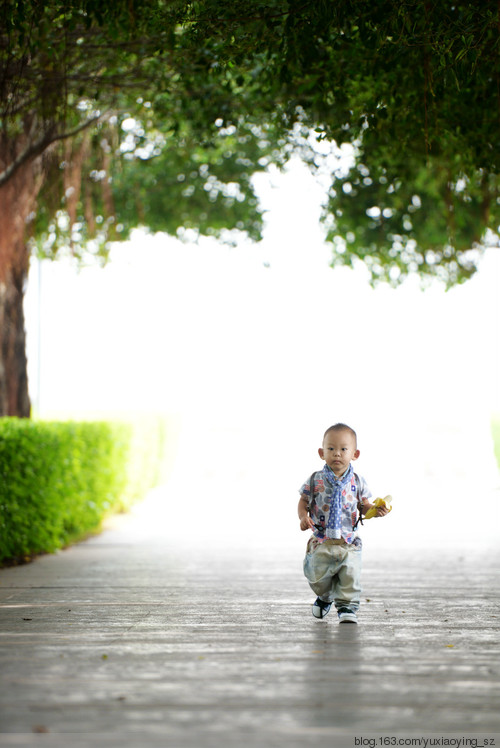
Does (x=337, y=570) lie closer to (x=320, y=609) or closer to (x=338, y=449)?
(x=320, y=609)

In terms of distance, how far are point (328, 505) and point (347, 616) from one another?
0.68 meters

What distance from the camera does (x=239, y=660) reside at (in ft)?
15.7

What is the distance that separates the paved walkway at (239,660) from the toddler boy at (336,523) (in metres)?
0.18

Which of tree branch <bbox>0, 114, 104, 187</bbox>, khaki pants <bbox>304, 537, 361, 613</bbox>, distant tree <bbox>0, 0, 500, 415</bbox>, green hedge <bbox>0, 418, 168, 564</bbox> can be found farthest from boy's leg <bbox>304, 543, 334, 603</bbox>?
tree branch <bbox>0, 114, 104, 187</bbox>

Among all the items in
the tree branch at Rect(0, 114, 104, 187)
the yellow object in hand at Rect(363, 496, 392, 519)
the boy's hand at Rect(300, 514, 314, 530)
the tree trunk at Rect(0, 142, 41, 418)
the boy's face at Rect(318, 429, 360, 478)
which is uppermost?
the tree branch at Rect(0, 114, 104, 187)

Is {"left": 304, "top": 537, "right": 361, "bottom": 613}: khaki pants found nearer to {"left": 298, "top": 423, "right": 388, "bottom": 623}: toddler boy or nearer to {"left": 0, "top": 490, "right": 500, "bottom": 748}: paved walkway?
{"left": 298, "top": 423, "right": 388, "bottom": 623}: toddler boy

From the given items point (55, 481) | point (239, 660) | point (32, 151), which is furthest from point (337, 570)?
point (32, 151)

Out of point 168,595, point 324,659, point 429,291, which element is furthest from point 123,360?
point 324,659

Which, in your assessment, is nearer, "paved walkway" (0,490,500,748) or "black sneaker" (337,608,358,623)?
"paved walkway" (0,490,500,748)

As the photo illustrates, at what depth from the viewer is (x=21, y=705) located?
3.99m

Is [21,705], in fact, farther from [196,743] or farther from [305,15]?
[305,15]

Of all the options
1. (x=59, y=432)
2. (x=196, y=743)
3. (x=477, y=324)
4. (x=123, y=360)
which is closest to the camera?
(x=196, y=743)

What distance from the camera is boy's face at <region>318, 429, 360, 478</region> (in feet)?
19.2

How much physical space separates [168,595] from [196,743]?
3480 mm
